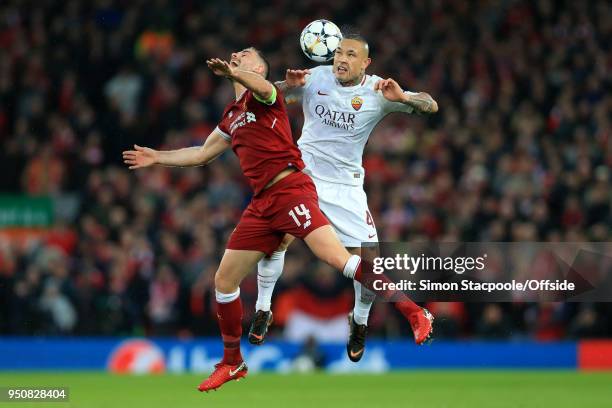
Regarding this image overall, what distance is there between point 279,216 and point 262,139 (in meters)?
0.65

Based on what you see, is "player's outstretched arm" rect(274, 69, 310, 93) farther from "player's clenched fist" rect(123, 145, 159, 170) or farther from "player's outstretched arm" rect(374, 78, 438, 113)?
"player's clenched fist" rect(123, 145, 159, 170)

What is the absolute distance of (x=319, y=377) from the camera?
16.4 m

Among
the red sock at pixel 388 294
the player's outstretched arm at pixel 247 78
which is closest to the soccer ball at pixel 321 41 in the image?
the player's outstretched arm at pixel 247 78

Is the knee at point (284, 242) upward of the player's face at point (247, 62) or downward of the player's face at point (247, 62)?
downward

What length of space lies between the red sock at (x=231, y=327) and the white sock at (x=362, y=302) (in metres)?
1.10

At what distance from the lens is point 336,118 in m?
10.4

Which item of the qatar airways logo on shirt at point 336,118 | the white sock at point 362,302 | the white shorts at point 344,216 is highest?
the qatar airways logo on shirt at point 336,118

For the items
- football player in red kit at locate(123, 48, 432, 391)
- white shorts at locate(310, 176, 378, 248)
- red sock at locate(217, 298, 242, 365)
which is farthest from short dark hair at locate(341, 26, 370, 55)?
red sock at locate(217, 298, 242, 365)

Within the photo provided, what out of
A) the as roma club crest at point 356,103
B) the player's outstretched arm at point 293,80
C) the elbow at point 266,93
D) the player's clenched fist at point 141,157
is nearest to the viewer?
the elbow at point 266,93

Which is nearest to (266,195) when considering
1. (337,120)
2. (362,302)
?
(337,120)

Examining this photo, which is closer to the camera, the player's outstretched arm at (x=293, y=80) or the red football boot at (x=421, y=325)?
the red football boot at (x=421, y=325)

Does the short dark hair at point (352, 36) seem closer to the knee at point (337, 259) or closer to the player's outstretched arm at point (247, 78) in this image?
the player's outstretched arm at point (247, 78)

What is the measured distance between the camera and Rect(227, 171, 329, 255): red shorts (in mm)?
9672

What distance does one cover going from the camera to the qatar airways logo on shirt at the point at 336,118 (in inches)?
408
